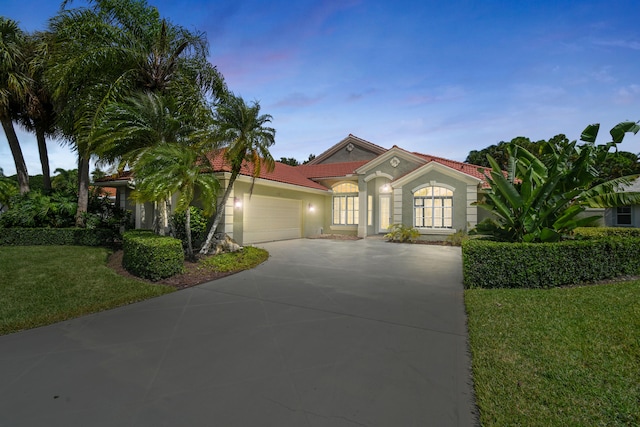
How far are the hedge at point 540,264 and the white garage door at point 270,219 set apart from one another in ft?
34.5

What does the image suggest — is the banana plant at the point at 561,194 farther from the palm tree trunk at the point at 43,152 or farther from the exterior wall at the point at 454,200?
the palm tree trunk at the point at 43,152

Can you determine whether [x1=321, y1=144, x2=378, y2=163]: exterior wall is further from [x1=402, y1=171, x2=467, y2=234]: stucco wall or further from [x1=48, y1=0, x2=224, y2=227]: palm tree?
[x1=48, y1=0, x2=224, y2=227]: palm tree

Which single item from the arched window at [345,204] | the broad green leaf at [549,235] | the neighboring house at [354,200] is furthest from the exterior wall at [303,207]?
the broad green leaf at [549,235]

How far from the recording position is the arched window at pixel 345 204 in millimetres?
20547

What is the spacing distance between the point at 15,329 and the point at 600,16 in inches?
575

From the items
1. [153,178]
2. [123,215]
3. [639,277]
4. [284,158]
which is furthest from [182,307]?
[284,158]

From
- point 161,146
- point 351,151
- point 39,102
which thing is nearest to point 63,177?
point 39,102

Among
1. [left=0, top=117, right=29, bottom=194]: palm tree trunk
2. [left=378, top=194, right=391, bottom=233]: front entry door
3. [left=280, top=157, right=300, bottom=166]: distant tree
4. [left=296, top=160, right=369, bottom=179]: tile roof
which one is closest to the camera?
[left=0, top=117, right=29, bottom=194]: palm tree trunk

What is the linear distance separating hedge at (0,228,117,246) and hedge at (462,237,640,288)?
1437cm

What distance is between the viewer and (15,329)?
4828mm

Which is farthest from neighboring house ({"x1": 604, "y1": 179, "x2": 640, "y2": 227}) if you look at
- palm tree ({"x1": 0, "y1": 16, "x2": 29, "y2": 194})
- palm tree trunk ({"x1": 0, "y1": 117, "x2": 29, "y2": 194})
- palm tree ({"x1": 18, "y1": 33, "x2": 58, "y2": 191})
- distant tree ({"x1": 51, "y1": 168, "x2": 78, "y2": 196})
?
distant tree ({"x1": 51, "y1": 168, "x2": 78, "y2": 196})

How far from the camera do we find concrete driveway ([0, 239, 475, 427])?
2770 millimetres

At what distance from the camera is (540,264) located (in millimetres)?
6793

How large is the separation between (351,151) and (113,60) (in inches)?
675
